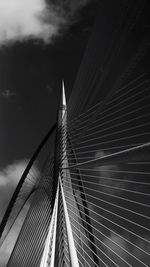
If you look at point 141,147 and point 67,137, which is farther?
point 67,137

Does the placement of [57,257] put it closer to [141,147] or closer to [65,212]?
[65,212]

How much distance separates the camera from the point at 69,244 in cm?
272

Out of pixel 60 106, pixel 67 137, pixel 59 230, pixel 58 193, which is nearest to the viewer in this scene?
pixel 59 230

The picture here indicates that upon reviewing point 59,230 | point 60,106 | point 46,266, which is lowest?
point 46,266

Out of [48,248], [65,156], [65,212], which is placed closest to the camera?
[48,248]

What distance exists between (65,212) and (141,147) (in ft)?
5.01

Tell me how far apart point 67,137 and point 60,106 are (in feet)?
14.8

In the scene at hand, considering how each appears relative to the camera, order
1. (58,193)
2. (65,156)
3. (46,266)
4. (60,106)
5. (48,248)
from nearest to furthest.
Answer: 1. (46,266)
2. (48,248)
3. (58,193)
4. (65,156)
5. (60,106)

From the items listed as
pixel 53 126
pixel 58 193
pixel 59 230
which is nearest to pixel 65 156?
pixel 58 193

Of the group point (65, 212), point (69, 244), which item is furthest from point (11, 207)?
point (69, 244)

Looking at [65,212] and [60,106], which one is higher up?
[60,106]

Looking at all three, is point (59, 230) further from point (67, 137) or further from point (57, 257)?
point (67, 137)

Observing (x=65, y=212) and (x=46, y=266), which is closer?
(x=46, y=266)

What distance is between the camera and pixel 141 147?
3008 millimetres
